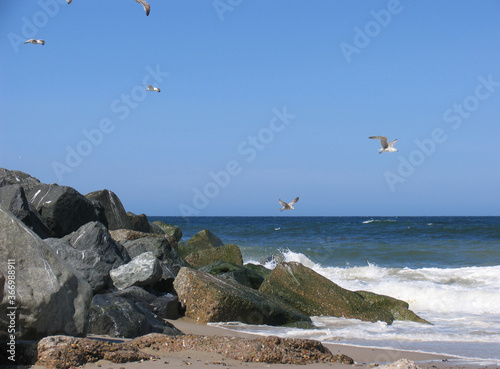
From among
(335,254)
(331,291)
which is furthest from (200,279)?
(335,254)

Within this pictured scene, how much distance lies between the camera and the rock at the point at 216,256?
12.4 m

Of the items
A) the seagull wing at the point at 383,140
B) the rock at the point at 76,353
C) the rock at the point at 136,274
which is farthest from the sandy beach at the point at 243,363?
the seagull wing at the point at 383,140

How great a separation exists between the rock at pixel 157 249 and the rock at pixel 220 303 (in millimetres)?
1459

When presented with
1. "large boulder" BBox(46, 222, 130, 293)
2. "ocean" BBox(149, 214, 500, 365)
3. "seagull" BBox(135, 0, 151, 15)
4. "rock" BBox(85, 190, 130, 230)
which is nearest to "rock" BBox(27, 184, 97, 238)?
"large boulder" BBox(46, 222, 130, 293)

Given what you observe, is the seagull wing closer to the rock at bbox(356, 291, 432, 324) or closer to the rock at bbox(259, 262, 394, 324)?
the rock at bbox(356, 291, 432, 324)

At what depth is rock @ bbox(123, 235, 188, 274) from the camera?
31.1 ft

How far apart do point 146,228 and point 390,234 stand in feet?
71.6

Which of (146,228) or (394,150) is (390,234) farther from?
(146,228)

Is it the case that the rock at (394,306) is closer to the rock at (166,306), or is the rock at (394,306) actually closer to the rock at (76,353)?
the rock at (166,306)

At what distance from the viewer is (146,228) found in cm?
1558

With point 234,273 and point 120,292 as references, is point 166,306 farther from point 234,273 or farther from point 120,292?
point 234,273

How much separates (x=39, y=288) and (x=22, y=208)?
5765 mm

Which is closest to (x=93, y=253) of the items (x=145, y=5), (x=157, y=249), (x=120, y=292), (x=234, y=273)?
(x=120, y=292)

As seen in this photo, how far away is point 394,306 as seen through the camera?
31.0ft
